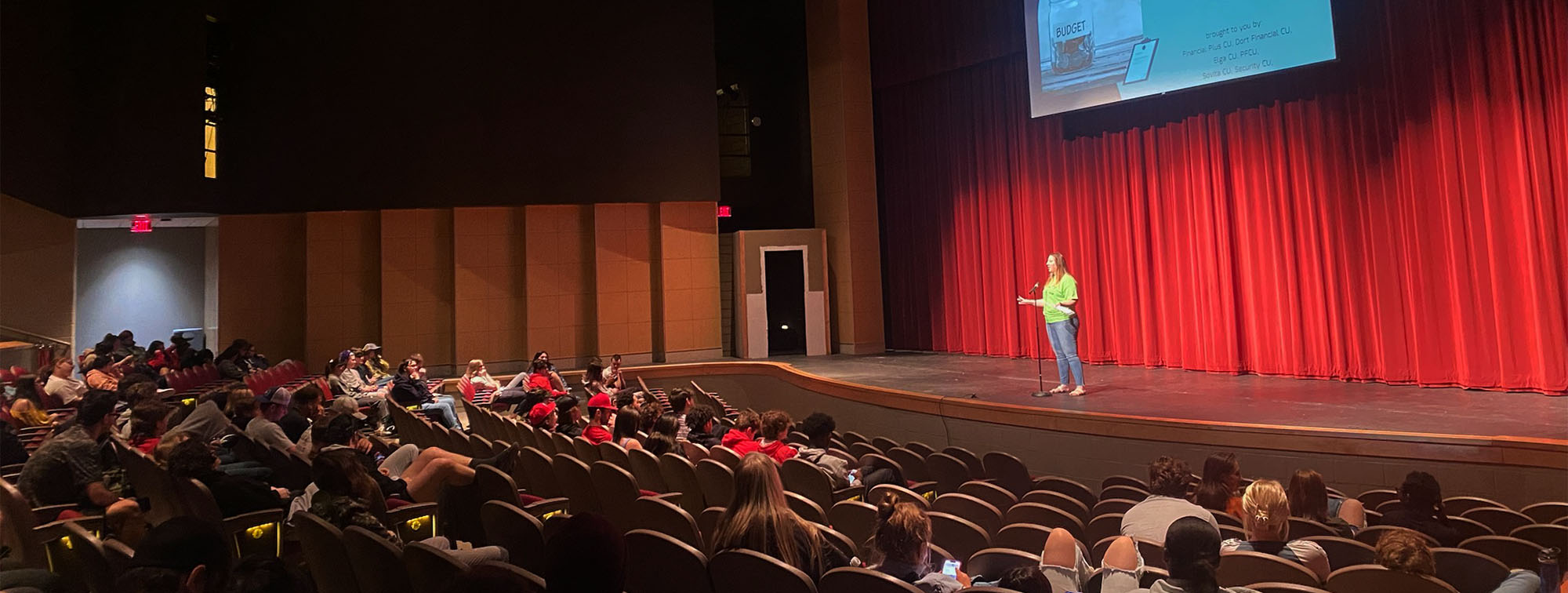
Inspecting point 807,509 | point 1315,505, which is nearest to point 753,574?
point 807,509

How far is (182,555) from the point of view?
96.9 inches

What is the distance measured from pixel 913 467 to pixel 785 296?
29.6ft

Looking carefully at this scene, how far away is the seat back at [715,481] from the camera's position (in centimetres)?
464

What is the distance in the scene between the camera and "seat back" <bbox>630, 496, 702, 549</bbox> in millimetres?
3588

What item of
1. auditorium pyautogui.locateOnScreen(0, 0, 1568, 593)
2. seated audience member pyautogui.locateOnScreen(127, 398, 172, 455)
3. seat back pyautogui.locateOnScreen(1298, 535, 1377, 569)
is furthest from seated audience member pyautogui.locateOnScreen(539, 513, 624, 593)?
seated audience member pyautogui.locateOnScreen(127, 398, 172, 455)

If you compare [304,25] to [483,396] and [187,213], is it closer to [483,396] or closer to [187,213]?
[187,213]

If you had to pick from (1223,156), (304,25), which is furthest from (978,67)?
(304,25)

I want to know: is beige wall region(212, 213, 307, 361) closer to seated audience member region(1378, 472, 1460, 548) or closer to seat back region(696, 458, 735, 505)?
seat back region(696, 458, 735, 505)

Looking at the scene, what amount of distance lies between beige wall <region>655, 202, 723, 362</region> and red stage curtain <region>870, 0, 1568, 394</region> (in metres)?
3.35

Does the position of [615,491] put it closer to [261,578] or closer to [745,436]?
[745,436]

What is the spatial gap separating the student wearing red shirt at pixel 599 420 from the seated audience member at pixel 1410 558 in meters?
4.37

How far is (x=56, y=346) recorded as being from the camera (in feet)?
40.9

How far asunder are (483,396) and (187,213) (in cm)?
589

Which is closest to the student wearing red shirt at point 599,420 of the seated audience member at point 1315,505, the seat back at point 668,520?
→ the seat back at point 668,520
